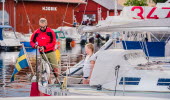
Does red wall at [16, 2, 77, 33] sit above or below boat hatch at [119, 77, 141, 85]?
above

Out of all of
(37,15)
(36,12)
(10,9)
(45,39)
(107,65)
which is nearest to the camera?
(107,65)

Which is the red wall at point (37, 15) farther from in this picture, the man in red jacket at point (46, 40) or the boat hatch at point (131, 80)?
the boat hatch at point (131, 80)

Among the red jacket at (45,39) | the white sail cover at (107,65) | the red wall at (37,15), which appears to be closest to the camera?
the white sail cover at (107,65)

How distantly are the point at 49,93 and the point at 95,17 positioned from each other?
78240mm

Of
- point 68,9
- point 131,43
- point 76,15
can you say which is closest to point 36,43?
point 131,43

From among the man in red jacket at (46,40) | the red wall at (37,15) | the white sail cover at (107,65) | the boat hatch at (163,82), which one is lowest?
the boat hatch at (163,82)

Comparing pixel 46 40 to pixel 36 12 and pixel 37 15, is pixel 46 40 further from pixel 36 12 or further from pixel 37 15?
pixel 36 12

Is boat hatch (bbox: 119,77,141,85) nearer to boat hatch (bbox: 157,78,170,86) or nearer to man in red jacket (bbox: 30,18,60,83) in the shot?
boat hatch (bbox: 157,78,170,86)

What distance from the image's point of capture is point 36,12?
7394cm

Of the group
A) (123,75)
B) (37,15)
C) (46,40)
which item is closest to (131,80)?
(123,75)

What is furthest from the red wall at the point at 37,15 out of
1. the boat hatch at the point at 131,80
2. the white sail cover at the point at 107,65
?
the boat hatch at the point at 131,80

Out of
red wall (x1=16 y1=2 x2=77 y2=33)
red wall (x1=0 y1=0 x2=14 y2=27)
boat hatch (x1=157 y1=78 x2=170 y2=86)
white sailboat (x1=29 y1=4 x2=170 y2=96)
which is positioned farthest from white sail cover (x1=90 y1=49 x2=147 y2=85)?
red wall (x1=16 y1=2 x2=77 y2=33)

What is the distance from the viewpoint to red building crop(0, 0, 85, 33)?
7112 centimetres

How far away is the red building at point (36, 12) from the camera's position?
71.1 meters
